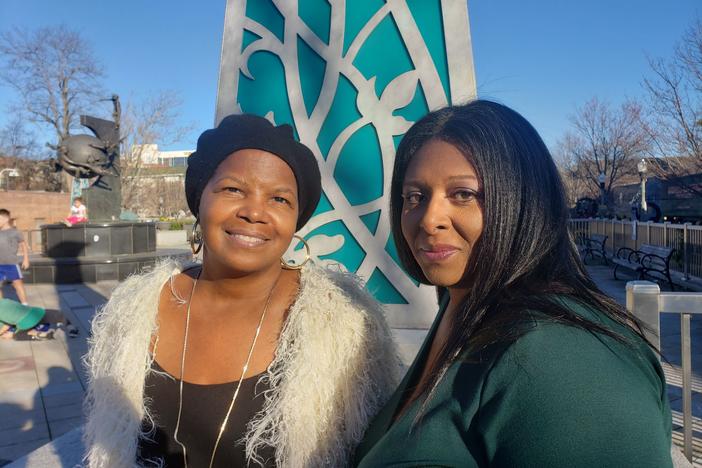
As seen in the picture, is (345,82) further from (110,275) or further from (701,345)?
(110,275)

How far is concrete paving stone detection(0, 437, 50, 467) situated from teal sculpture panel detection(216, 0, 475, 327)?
231cm

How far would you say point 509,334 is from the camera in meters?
→ 0.95

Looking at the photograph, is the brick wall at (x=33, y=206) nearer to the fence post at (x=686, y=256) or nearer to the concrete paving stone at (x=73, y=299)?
the concrete paving stone at (x=73, y=299)

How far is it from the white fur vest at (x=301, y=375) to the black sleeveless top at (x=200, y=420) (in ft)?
0.11

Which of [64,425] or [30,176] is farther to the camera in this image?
[30,176]

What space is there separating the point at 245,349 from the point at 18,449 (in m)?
3.13

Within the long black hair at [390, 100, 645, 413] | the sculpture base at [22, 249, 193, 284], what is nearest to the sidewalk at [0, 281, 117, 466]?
the long black hair at [390, 100, 645, 413]

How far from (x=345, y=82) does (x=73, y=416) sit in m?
3.49

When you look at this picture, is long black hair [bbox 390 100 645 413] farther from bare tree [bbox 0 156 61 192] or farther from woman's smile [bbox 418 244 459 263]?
bare tree [bbox 0 156 61 192]

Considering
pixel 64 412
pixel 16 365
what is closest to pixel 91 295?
pixel 16 365

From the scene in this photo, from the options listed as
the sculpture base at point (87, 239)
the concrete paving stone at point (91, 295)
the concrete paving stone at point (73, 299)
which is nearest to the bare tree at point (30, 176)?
the sculpture base at point (87, 239)

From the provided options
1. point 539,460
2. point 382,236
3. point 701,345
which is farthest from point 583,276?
point 701,345

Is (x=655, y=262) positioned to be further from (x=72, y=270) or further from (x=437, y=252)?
(x=72, y=270)

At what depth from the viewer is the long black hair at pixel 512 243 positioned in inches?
40.8
